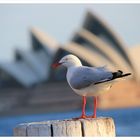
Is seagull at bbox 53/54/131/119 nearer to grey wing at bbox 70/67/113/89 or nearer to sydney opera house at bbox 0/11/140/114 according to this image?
grey wing at bbox 70/67/113/89

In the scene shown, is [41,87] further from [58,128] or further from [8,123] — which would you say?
[58,128]

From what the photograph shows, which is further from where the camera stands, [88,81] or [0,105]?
[0,105]

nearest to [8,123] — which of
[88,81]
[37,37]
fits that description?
[37,37]

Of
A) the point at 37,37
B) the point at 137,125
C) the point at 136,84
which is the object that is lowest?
the point at 137,125

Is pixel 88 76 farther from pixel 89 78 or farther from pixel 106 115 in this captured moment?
pixel 106 115

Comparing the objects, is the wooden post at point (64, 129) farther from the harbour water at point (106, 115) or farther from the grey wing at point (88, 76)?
the harbour water at point (106, 115)

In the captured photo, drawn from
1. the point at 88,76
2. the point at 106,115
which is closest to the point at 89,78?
the point at 88,76

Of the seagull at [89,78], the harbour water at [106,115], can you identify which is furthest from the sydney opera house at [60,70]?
the seagull at [89,78]
